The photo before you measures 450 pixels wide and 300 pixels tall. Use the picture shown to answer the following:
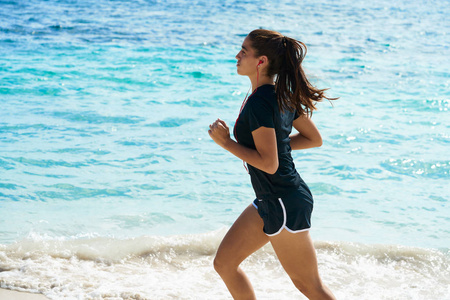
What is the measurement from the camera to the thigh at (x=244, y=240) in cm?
296

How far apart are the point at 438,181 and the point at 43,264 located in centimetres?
514

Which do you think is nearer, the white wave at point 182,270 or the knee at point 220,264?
the knee at point 220,264

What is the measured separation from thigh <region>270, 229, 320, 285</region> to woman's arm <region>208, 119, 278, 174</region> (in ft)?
1.23

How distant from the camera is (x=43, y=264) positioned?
14.4 feet

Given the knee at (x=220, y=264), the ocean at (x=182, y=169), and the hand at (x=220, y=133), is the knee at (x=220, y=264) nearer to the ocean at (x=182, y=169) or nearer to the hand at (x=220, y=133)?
the hand at (x=220, y=133)

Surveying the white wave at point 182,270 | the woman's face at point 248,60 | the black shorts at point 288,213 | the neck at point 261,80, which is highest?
the woman's face at point 248,60

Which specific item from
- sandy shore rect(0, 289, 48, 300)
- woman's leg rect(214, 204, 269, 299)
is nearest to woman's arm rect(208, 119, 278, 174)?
woman's leg rect(214, 204, 269, 299)

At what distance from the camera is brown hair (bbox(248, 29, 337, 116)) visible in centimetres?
276

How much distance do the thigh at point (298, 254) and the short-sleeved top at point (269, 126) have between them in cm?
23

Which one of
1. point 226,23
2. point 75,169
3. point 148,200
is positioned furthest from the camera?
point 226,23

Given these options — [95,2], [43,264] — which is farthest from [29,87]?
[95,2]

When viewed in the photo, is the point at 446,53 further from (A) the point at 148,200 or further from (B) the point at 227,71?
(A) the point at 148,200

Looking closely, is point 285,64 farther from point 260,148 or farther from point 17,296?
point 17,296

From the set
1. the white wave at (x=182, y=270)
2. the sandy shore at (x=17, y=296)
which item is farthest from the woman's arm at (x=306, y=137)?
the sandy shore at (x=17, y=296)
